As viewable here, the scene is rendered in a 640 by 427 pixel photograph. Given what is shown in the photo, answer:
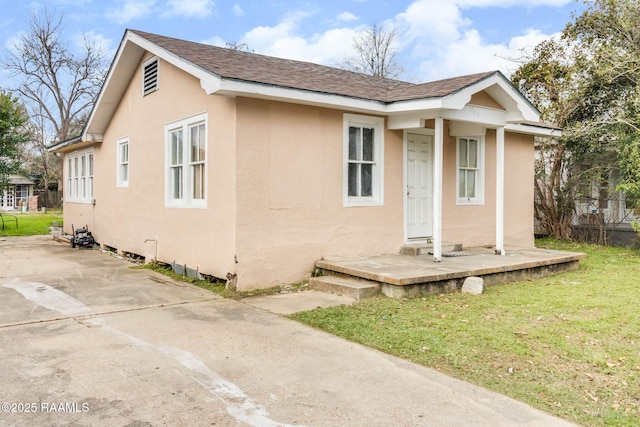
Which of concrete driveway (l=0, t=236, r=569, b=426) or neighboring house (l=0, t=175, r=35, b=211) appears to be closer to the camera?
concrete driveway (l=0, t=236, r=569, b=426)

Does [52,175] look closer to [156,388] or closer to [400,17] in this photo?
[400,17]

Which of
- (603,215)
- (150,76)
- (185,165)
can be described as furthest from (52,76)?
(603,215)

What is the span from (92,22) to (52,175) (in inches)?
613

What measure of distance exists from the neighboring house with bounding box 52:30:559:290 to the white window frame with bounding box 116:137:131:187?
0.06 meters

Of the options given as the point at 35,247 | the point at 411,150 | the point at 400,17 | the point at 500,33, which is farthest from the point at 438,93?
the point at 400,17

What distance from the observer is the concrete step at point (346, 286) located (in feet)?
21.4

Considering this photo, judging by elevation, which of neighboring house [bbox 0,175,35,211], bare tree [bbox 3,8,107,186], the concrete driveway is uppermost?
bare tree [bbox 3,8,107,186]

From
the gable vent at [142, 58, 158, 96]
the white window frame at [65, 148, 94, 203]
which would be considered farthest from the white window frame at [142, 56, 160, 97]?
the white window frame at [65, 148, 94, 203]

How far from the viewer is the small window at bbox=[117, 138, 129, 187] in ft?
37.3

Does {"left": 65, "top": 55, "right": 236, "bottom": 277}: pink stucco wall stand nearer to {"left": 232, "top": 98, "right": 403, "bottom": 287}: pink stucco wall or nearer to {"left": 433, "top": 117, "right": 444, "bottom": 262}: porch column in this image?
{"left": 232, "top": 98, "right": 403, "bottom": 287}: pink stucco wall

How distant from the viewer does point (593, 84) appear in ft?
41.6

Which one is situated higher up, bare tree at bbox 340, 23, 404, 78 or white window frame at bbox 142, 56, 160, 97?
bare tree at bbox 340, 23, 404, 78

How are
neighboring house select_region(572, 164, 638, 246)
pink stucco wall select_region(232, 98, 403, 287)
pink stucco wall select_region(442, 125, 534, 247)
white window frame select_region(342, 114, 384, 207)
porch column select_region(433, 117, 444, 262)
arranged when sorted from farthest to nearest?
neighboring house select_region(572, 164, 638, 246), pink stucco wall select_region(442, 125, 534, 247), white window frame select_region(342, 114, 384, 207), porch column select_region(433, 117, 444, 262), pink stucco wall select_region(232, 98, 403, 287)

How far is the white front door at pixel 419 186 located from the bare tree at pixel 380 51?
27.0 metres
